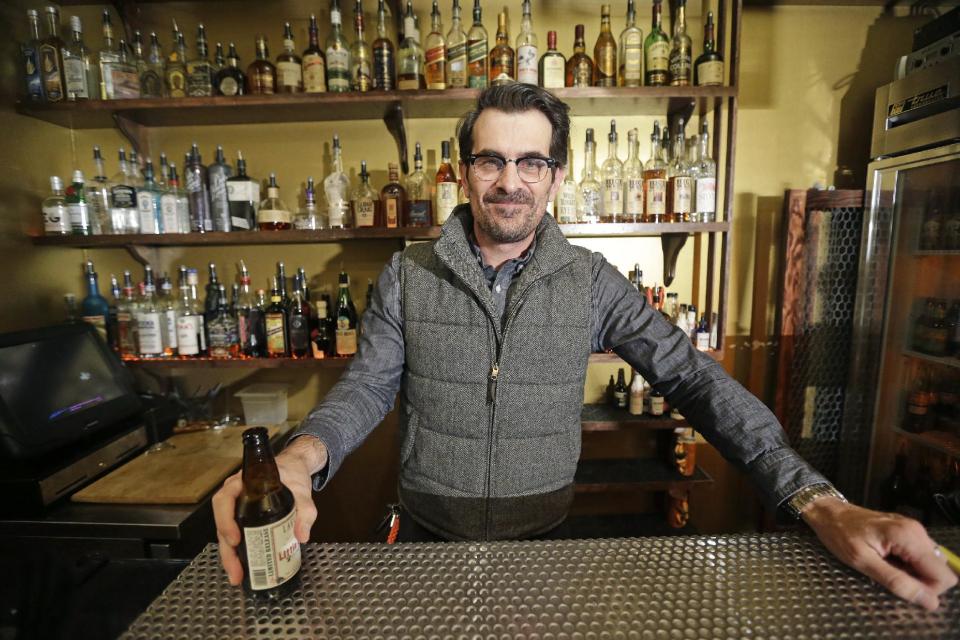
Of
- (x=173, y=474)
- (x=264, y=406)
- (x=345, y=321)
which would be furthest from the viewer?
(x=264, y=406)

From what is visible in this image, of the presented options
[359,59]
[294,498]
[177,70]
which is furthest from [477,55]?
[294,498]

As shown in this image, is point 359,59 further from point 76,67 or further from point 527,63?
point 76,67

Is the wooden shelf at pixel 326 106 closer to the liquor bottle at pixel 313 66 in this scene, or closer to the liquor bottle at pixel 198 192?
the liquor bottle at pixel 313 66

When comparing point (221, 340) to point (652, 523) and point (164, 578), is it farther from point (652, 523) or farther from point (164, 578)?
point (652, 523)

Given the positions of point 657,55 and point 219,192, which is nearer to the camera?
point 657,55

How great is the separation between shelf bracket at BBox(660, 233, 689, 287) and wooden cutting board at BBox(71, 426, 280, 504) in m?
1.70

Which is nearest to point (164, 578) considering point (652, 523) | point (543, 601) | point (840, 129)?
point (543, 601)

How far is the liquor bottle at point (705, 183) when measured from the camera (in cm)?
162

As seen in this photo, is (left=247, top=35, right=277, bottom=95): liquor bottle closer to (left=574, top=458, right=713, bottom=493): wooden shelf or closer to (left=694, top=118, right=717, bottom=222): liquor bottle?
(left=694, top=118, right=717, bottom=222): liquor bottle

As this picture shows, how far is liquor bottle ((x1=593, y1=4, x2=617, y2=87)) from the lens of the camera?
5.51 feet

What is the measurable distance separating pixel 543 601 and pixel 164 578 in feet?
2.00

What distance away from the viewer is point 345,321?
5.98ft

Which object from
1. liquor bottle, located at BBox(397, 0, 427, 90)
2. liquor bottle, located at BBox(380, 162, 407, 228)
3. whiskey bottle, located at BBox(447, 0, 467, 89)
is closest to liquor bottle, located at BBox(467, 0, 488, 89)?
whiskey bottle, located at BBox(447, 0, 467, 89)

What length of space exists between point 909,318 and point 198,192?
8.80 feet
